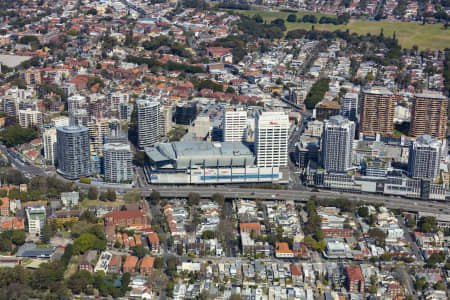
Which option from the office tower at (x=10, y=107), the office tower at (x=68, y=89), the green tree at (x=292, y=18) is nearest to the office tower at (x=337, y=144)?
the office tower at (x=10, y=107)

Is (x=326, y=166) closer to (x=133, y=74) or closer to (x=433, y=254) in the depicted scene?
(x=433, y=254)

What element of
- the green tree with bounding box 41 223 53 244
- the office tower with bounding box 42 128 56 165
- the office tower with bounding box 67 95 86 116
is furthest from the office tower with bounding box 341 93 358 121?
the green tree with bounding box 41 223 53 244

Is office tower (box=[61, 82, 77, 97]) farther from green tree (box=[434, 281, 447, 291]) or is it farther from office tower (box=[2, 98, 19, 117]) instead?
green tree (box=[434, 281, 447, 291])

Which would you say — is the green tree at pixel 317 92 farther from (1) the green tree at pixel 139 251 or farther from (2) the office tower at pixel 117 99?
(1) the green tree at pixel 139 251

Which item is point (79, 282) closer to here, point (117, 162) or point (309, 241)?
point (309, 241)

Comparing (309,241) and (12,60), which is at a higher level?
(12,60)

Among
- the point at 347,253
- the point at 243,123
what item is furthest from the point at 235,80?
the point at 347,253

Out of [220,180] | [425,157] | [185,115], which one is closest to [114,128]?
[220,180]
